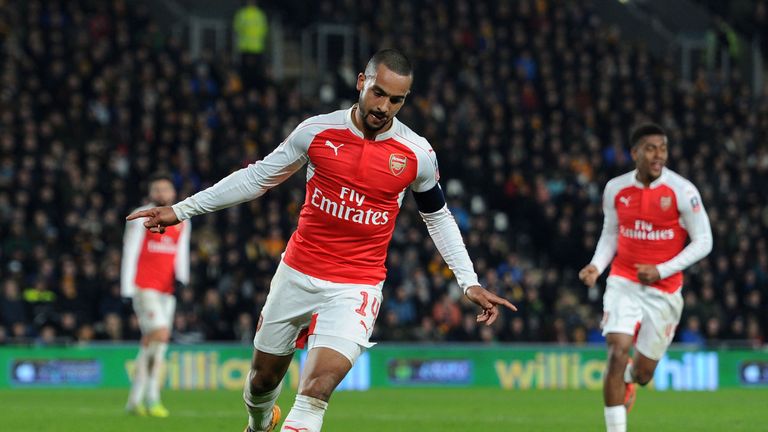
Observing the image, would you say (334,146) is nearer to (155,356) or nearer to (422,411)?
(155,356)

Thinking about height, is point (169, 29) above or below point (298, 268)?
above

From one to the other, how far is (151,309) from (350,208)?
7.67 meters

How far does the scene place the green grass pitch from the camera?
1379 cm

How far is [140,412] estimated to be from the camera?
15359mm

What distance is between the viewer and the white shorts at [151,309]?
1547 cm

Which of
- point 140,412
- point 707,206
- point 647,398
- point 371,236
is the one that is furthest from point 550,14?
point 371,236

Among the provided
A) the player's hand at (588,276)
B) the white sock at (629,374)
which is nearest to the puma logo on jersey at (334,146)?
the player's hand at (588,276)

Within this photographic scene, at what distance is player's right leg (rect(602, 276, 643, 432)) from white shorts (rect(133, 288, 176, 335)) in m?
5.70

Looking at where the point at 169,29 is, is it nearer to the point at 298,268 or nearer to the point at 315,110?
the point at 315,110

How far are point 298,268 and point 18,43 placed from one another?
18.0 metres

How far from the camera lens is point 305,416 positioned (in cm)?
781

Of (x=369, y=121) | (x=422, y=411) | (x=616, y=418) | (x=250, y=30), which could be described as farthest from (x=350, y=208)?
(x=250, y=30)

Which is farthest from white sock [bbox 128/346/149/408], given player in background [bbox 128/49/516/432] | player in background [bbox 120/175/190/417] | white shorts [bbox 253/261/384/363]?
player in background [bbox 128/49/516/432]

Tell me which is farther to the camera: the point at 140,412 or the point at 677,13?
the point at 677,13
